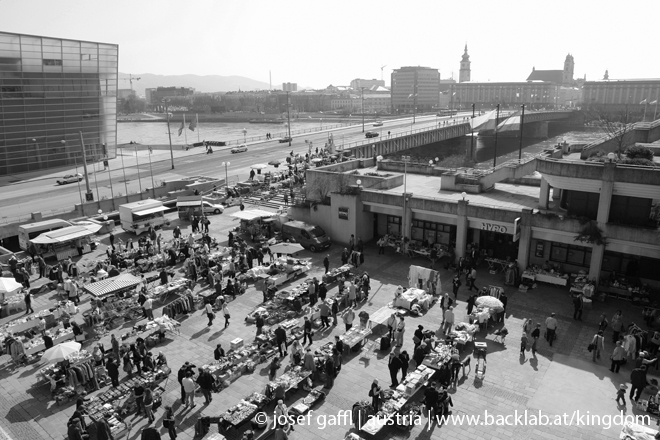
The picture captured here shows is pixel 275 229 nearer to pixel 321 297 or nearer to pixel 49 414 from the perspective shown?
pixel 321 297

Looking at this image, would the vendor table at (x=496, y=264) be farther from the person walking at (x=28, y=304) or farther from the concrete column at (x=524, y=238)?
the person walking at (x=28, y=304)

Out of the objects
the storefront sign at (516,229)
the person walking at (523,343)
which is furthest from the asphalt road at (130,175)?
the person walking at (523,343)

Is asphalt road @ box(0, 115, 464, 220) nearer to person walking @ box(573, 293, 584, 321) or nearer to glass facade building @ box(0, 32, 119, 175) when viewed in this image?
glass facade building @ box(0, 32, 119, 175)

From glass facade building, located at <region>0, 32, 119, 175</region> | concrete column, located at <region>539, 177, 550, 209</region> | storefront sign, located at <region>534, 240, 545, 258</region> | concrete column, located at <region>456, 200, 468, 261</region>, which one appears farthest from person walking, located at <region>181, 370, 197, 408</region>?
glass facade building, located at <region>0, 32, 119, 175</region>

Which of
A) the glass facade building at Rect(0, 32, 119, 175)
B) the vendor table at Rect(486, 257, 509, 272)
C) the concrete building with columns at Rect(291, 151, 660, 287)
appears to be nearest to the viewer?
the concrete building with columns at Rect(291, 151, 660, 287)

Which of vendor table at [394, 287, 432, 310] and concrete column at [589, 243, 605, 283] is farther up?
concrete column at [589, 243, 605, 283]

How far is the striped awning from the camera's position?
22.4 metres

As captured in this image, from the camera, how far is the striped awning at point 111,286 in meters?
22.4

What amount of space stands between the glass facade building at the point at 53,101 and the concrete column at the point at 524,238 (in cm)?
6178

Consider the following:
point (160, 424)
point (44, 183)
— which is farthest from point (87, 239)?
point (44, 183)

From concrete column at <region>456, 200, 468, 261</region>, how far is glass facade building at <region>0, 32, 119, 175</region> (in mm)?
58424

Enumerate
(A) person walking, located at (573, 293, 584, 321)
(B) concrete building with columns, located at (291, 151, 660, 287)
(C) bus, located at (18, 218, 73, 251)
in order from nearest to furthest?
(A) person walking, located at (573, 293, 584, 321) → (B) concrete building with columns, located at (291, 151, 660, 287) → (C) bus, located at (18, 218, 73, 251)

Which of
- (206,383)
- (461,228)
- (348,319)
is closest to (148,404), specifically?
(206,383)

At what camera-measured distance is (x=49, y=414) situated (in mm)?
15758
